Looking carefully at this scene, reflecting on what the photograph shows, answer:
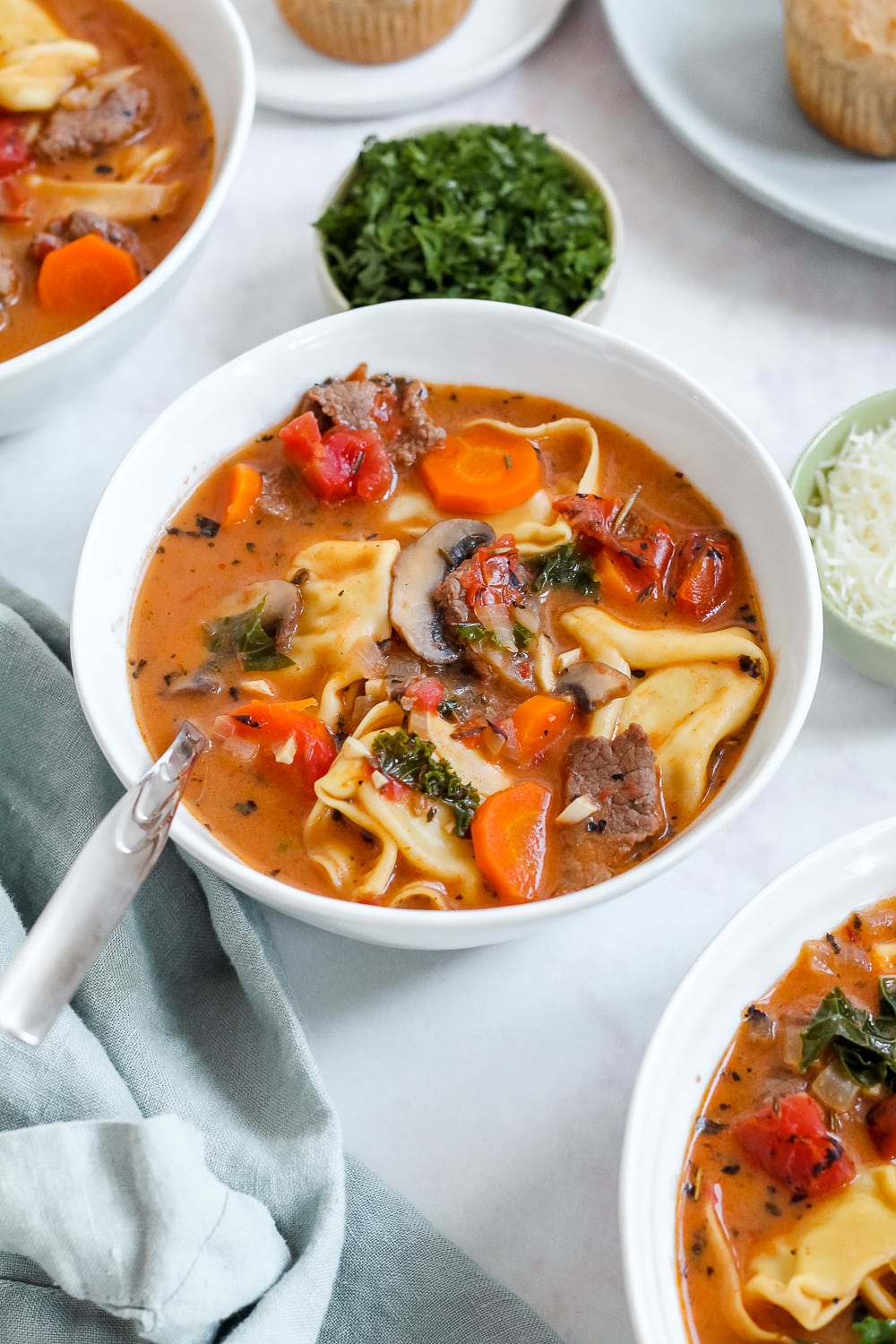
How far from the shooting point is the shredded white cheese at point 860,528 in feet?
14.8

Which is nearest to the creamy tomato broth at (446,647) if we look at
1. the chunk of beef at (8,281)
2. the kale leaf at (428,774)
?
the kale leaf at (428,774)

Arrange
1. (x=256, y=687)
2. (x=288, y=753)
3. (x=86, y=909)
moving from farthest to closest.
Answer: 1. (x=256, y=687)
2. (x=288, y=753)
3. (x=86, y=909)

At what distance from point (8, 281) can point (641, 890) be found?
326 centimetres

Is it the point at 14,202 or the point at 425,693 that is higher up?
the point at 14,202

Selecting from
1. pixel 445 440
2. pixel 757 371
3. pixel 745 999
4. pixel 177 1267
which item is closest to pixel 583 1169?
pixel 745 999

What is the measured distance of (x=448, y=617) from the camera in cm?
411

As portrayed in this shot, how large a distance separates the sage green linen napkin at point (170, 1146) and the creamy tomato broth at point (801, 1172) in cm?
61

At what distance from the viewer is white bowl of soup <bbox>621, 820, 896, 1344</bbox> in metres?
3.24

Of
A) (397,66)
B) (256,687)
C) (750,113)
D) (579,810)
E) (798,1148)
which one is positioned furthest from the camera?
(397,66)

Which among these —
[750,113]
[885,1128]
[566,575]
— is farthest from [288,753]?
[750,113]

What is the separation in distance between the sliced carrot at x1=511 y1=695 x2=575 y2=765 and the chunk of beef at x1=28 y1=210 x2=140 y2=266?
2.55 meters

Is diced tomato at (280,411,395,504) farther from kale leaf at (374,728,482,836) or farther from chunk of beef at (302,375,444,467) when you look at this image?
kale leaf at (374,728,482,836)

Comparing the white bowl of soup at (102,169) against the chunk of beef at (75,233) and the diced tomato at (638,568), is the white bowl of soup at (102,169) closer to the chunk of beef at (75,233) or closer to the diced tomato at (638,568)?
the chunk of beef at (75,233)

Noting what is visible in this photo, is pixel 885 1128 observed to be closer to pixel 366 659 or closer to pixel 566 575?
pixel 566 575
